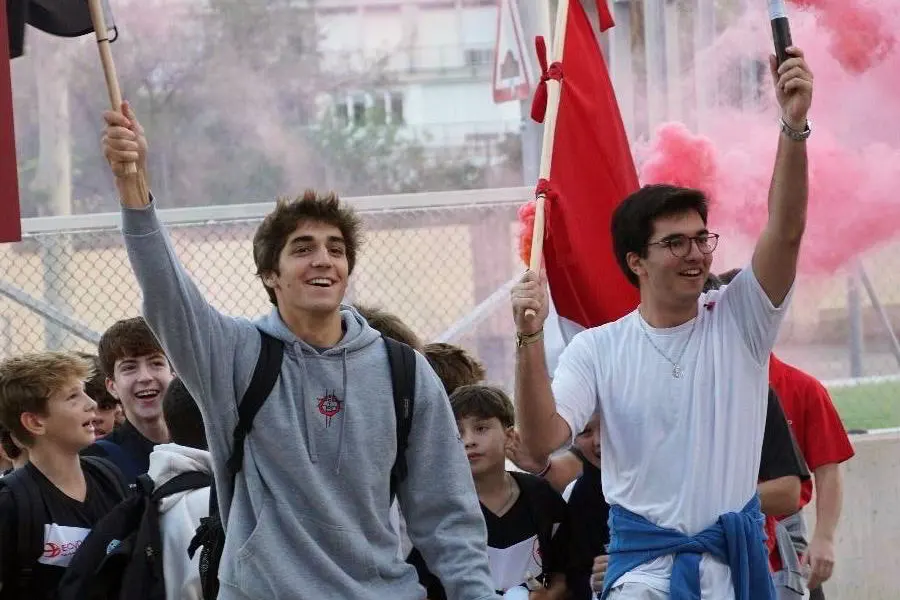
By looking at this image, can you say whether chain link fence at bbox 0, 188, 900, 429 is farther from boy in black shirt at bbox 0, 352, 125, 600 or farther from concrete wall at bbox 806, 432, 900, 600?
boy in black shirt at bbox 0, 352, 125, 600

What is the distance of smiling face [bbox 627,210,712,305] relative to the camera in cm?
410

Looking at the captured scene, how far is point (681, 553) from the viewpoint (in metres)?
3.93

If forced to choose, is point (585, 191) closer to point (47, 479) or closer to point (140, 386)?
point (140, 386)

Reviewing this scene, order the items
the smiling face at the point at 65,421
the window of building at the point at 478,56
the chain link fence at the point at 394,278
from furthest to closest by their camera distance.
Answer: the window of building at the point at 478,56 → the chain link fence at the point at 394,278 → the smiling face at the point at 65,421

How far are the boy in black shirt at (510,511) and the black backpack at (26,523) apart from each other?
1.16 m

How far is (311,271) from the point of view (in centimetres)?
376

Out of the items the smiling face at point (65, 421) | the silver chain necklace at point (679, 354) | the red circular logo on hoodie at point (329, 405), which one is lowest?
the smiling face at point (65, 421)

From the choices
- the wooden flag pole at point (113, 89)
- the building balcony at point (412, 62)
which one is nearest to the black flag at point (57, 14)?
the wooden flag pole at point (113, 89)

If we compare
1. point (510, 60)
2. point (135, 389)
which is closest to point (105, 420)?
point (135, 389)

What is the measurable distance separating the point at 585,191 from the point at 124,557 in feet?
6.26

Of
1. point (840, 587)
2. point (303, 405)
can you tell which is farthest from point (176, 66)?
point (303, 405)

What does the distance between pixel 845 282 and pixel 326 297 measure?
19.9 feet

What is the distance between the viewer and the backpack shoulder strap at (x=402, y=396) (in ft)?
12.3

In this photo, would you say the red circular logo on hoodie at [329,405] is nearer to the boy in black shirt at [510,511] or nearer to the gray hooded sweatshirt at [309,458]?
the gray hooded sweatshirt at [309,458]
